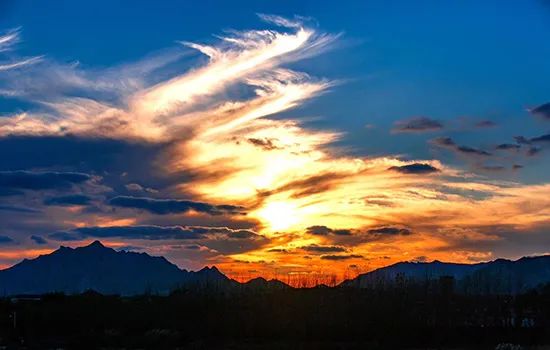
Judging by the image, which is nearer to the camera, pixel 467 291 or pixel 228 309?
pixel 228 309

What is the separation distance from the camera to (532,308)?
53688mm

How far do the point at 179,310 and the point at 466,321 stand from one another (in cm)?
1949

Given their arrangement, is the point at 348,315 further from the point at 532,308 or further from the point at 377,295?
the point at 532,308

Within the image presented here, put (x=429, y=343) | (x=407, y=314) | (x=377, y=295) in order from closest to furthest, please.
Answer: (x=429, y=343) < (x=407, y=314) < (x=377, y=295)

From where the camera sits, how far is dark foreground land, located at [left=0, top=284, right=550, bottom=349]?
46.3 metres

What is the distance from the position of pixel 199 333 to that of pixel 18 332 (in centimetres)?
1101

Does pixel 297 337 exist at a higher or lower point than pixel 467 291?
lower

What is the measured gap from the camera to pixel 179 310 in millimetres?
53406

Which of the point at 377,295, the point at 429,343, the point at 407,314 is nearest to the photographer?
the point at 429,343

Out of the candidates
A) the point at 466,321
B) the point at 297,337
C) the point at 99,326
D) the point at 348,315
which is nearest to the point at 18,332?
the point at 99,326

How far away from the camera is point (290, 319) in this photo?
51531 millimetres

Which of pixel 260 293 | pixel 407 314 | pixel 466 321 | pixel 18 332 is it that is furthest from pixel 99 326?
pixel 466 321

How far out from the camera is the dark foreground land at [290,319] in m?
46.3

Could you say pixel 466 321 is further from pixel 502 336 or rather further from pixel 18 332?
pixel 18 332
